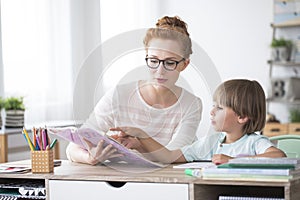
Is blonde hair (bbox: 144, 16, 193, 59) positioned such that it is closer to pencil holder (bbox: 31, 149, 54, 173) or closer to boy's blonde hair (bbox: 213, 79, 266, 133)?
boy's blonde hair (bbox: 213, 79, 266, 133)

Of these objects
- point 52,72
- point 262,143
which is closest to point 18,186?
point 262,143

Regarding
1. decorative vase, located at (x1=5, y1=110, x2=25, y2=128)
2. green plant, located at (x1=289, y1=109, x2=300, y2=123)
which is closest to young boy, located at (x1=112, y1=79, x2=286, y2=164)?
decorative vase, located at (x1=5, y1=110, x2=25, y2=128)

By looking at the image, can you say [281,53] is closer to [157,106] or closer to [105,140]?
[157,106]

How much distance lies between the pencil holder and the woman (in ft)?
0.43

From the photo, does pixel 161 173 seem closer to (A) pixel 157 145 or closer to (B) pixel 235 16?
(A) pixel 157 145

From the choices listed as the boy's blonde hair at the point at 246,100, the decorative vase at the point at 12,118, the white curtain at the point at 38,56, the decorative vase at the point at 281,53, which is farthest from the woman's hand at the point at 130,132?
the decorative vase at the point at 281,53

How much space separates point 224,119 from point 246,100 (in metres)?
0.08

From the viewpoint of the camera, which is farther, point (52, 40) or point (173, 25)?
point (52, 40)

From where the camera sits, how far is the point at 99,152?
1.77m

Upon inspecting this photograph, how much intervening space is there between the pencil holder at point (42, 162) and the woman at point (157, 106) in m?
0.13

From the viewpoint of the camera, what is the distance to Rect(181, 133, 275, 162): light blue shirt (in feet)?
5.69

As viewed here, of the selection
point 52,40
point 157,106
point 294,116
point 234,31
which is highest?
point 234,31

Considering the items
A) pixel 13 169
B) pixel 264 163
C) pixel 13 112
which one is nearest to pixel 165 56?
pixel 264 163

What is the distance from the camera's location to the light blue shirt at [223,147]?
1735 mm
